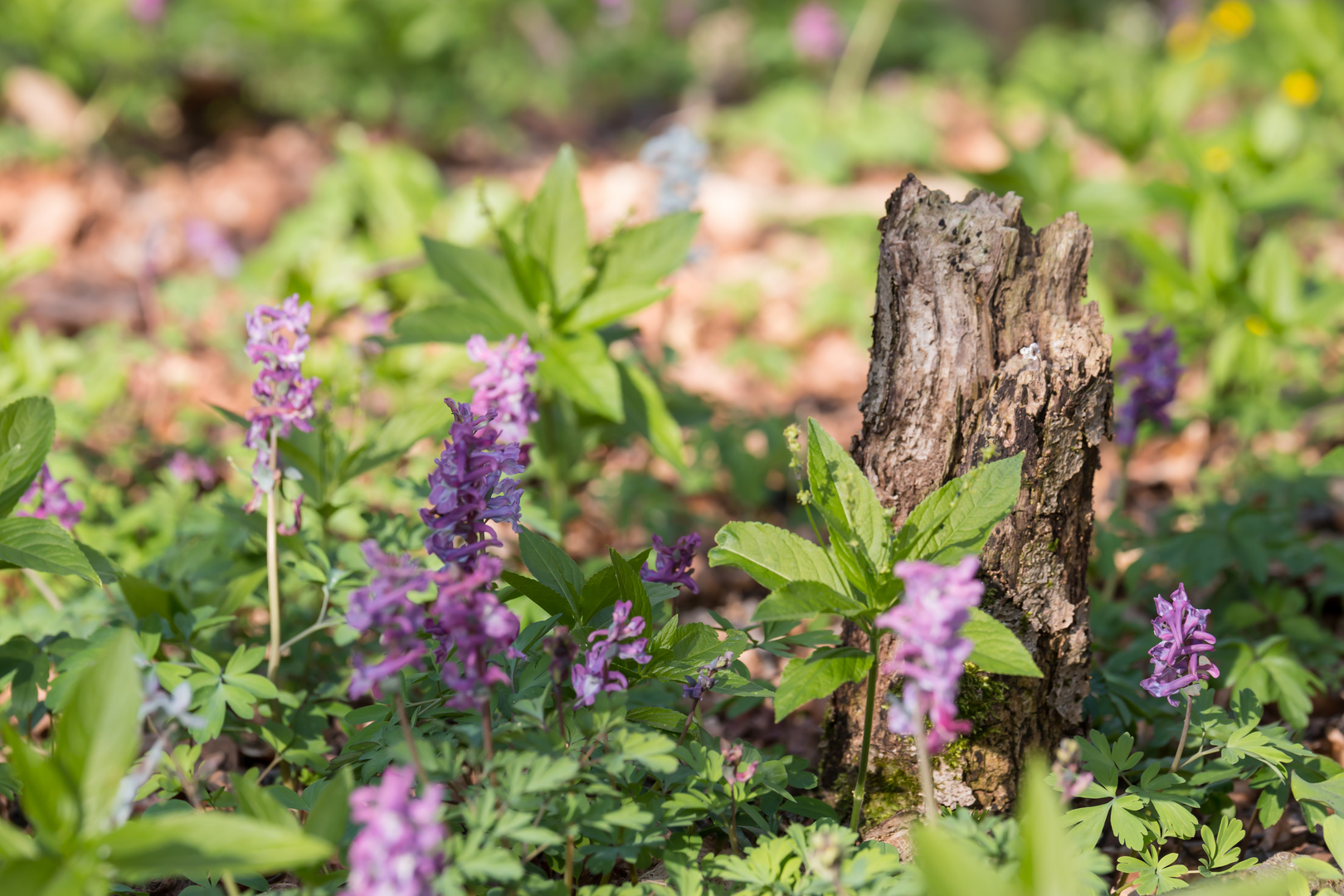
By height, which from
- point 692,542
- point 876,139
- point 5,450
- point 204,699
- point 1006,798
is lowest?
point 1006,798

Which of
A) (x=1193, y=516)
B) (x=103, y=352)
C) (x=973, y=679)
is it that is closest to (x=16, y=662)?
(x=973, y=679)

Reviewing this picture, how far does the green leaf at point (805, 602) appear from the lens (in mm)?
1448

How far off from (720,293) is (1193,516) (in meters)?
2.85

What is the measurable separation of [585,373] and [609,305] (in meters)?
0.26

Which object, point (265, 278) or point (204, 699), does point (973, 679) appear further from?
point (265, 278)

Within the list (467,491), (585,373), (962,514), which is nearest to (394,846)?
(467,491)

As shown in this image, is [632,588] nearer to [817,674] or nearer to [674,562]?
[674,562]

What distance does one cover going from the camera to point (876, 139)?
6805 mm

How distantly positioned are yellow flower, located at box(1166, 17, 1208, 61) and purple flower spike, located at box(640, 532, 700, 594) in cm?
743

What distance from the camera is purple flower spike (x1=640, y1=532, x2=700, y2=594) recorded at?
1.80 metres

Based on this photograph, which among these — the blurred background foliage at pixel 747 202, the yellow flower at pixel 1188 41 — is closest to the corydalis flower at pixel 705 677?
the blurred background foliage at pixel 747 202

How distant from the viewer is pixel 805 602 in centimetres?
150

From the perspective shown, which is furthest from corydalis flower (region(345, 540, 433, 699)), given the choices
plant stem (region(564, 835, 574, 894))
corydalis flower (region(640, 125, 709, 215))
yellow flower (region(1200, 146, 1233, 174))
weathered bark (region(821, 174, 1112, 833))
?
yellow flower (region(1200, 146, 1233, 174))

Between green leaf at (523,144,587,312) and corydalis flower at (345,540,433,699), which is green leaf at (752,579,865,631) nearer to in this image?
corydalis flower at (345,540,433,699)
